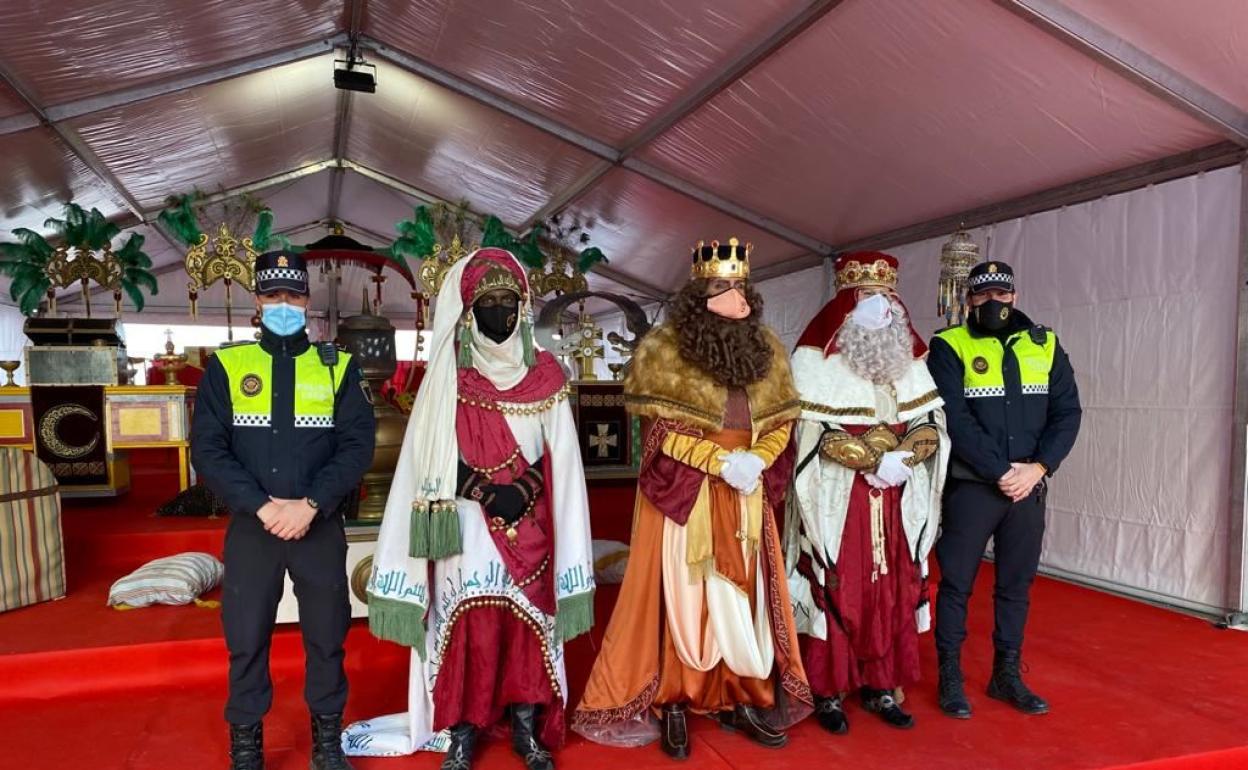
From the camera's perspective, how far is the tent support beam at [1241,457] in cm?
410

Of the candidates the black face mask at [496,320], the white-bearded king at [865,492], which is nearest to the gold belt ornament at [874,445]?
the white-bearded king at [865,492]

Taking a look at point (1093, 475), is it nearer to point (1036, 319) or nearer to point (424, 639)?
point (1036, 319)

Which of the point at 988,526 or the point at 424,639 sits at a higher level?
the point at 988,526

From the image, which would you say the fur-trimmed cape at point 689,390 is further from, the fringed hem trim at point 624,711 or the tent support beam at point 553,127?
the tent support beam at point 553,127

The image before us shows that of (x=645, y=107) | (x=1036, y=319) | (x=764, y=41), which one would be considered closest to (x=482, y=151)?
(x=645, y=107)

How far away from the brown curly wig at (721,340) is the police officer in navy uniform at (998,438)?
2.92 feet

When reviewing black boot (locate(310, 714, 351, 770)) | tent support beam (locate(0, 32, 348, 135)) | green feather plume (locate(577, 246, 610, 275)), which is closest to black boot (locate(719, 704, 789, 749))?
black boot (locate(310, 714, 351, 770))

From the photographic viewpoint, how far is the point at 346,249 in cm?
560

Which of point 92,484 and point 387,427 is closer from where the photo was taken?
point 387,427

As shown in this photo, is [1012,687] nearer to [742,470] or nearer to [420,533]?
[742,470]

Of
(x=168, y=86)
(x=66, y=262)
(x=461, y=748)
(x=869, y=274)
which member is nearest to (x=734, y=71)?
(x=869, y=274)

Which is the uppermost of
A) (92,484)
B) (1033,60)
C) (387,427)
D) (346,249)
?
(1033,60)

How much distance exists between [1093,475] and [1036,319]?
1182 mm

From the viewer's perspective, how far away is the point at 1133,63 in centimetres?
383
